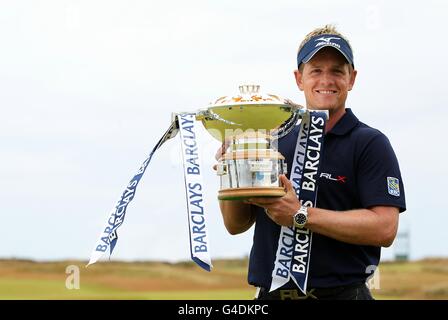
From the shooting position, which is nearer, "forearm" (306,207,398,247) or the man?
"forearm" (306,207,398,247)

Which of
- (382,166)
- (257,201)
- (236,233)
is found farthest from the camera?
(236,233)

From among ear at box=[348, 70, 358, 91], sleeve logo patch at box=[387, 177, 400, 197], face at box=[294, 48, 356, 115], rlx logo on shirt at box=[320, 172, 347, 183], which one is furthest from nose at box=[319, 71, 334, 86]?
sleeve logo patch at box=[387, 177, 400, 197]

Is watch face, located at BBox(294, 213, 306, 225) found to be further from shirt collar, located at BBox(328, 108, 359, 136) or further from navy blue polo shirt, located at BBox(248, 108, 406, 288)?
shirt collar, located at BBox(328, 108, 359, 136)

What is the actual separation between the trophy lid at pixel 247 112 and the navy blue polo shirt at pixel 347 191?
14.7 inches

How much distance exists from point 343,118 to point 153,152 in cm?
122

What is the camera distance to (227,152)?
3.91 metres

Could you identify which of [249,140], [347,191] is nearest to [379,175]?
[347,191]

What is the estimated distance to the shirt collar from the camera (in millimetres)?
4254

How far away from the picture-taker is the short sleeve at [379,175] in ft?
13.3

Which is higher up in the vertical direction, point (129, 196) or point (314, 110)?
point (314, 110)

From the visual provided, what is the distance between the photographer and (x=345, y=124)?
14.1 ft

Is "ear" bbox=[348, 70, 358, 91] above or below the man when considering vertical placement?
above
